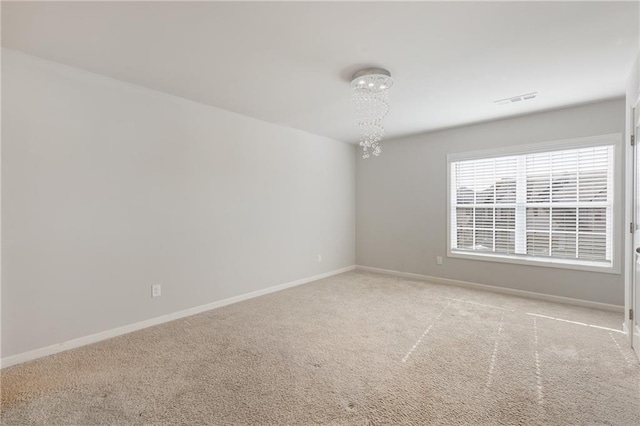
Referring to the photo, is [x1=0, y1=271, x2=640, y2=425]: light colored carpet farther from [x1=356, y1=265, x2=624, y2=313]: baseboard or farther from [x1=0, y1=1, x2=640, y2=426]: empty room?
[x1=356, y1=265, x2=624, y2=313]: baseboard

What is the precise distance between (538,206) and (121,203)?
191 inches

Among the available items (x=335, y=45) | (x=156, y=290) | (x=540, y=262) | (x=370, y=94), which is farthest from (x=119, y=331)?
(x=540, y=262)

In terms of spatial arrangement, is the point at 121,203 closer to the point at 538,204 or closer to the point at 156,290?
the point at 156,290

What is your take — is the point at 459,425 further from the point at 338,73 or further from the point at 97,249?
the point at 97,249

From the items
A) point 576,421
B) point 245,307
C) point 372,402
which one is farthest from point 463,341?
point 245,307

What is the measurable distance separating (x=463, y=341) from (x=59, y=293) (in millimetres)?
3457

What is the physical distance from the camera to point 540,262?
3939 mm

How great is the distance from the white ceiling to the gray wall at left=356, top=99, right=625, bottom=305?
48 centimetres

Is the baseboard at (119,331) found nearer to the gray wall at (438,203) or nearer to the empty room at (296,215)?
the empty room at (296,215)

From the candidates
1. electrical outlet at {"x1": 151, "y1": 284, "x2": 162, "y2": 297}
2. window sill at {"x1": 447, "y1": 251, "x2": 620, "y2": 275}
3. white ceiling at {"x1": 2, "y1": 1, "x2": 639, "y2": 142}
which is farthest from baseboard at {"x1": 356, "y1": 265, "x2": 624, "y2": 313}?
electrical outlet at {"x1": 151, "y1": 284, "x2": 162, "y2": 297}

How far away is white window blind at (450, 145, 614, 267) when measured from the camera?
3613 millimetres

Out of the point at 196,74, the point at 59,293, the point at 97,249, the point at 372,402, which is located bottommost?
the point at 372,402

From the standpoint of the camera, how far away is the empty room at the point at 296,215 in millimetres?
1919

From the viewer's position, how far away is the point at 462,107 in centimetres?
369
